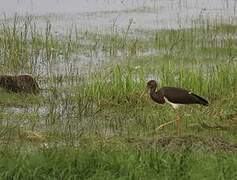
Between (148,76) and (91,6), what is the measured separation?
6217mm

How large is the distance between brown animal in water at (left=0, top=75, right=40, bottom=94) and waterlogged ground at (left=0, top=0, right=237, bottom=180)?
0.37ft

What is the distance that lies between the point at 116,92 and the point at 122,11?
710 cm

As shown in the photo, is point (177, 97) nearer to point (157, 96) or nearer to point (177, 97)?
point (177, 97)

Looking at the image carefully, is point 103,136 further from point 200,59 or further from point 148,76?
point 200,59

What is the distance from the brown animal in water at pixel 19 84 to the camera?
9.25 metres

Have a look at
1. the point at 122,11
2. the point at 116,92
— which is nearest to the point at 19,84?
the point at 116,92

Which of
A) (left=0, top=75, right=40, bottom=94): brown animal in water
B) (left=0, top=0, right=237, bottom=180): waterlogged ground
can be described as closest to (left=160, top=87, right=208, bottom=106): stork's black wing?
(left=0, top=0, right=237, bottom=180): waterlogged ground

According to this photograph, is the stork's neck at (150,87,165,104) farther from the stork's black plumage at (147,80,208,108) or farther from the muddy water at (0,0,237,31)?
the muddy water at (0,0,237,31)

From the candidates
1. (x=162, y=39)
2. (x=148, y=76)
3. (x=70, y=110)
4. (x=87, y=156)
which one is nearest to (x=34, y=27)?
(x=162, y=39)

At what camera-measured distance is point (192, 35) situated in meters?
13.1

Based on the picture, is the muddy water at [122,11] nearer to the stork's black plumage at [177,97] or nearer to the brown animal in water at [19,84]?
the brown animal in water at [19,84]

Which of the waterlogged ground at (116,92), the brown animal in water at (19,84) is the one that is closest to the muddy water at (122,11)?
the waterlogged ground at (116,92)

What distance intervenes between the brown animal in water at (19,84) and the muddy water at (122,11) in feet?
14.2

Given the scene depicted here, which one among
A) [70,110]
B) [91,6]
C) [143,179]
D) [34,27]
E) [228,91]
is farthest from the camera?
[91,6]
